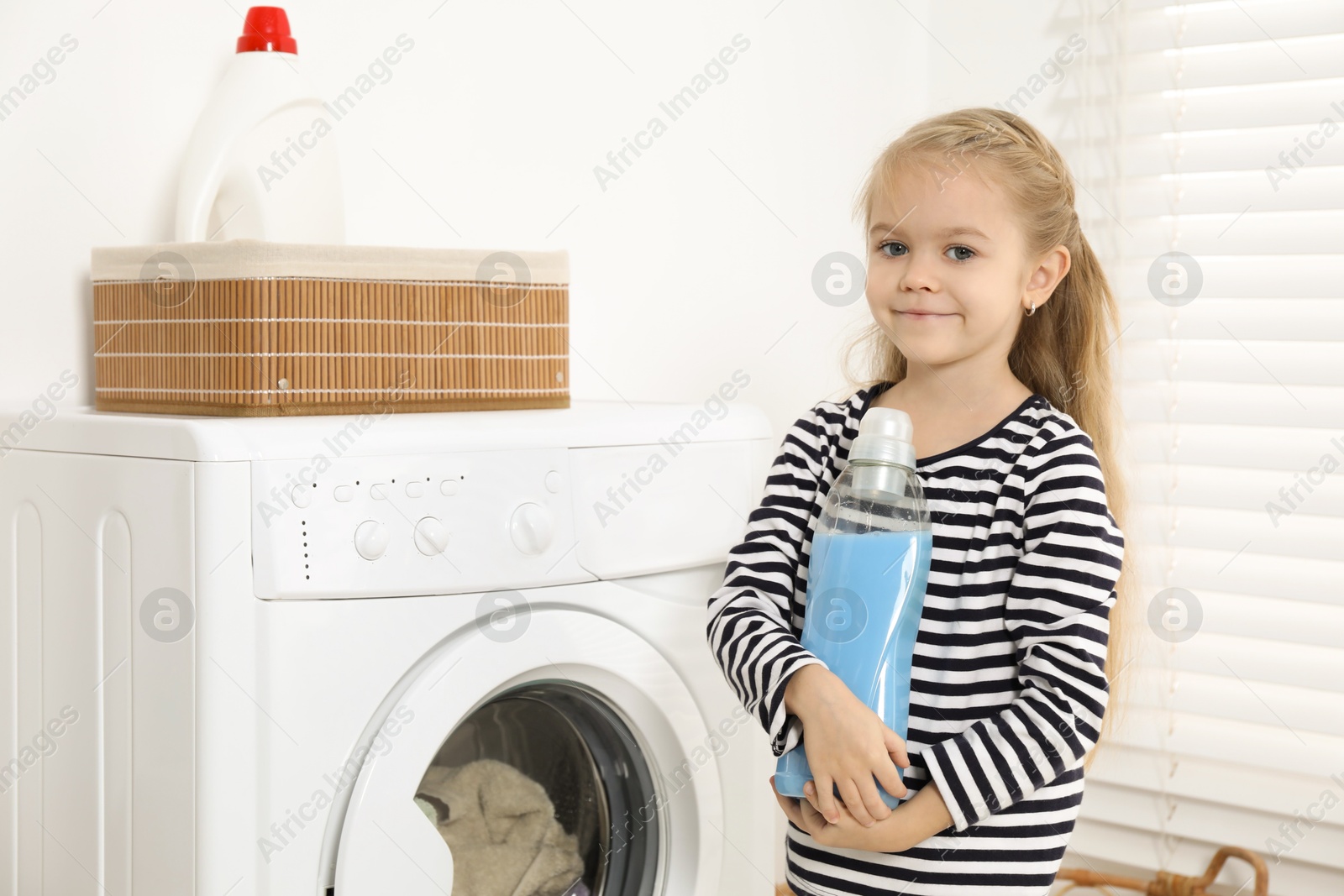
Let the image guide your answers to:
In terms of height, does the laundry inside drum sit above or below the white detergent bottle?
below

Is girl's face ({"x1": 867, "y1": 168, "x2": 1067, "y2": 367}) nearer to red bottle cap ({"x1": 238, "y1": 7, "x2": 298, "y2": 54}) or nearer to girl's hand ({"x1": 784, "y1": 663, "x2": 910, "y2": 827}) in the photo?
girl's hand ({"x1": 784, "y1": 663, "x2": 910, "y2": 827})

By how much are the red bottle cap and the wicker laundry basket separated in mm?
264

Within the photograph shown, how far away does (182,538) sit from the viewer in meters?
0.83

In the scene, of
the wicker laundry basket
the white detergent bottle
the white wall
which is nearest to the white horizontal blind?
the white wall

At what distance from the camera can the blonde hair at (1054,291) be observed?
2.77 ft

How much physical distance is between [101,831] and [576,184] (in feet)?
3.16

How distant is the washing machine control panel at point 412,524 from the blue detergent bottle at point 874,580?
281 millimetres

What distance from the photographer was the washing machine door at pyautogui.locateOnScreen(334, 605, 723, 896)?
0.98 metres

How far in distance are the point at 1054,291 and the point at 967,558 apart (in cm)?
27

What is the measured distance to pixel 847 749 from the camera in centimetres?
74

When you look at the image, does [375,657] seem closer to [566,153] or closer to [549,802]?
[549,802]

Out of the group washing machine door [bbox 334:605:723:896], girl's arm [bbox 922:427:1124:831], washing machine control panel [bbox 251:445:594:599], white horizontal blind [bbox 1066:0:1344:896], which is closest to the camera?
girl's arm [bbox 922:427:1124:831]

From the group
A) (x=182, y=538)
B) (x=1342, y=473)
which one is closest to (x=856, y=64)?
(x=1342, y=473)

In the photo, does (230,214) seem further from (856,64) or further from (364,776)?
(856,64)
